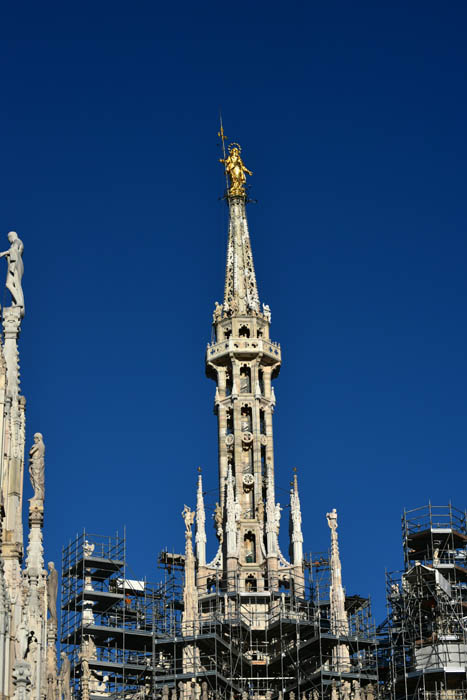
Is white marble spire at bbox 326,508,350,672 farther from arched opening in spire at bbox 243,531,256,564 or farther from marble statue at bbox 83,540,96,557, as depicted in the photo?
marble statue at bbox 83,540,96,557

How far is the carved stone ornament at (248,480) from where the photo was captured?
103750 millimetres

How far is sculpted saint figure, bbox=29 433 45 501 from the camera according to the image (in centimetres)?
4997

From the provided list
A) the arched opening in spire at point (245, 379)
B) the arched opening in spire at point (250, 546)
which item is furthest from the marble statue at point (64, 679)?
the arched opening in spire at point (245, 379)

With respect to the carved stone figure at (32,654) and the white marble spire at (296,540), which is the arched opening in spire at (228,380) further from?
the carved stone figure at (32,654)

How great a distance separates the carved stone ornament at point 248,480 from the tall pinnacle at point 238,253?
12371 mm

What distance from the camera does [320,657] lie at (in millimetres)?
91062

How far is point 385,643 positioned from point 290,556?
364 inches

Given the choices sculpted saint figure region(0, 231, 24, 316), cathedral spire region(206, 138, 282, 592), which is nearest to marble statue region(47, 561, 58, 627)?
sculpted saint figure region(0, 231, 24, 316)

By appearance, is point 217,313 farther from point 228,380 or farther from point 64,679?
point 64,679

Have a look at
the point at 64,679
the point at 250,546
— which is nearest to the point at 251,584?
the point at 250,546

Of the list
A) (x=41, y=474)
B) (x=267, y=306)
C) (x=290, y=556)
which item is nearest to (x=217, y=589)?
(x=290, y=556)

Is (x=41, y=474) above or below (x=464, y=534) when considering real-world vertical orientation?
below

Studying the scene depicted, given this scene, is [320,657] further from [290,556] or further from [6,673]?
[6,673]

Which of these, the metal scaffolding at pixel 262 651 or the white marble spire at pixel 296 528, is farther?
the white marble spire at pixel 296 528
